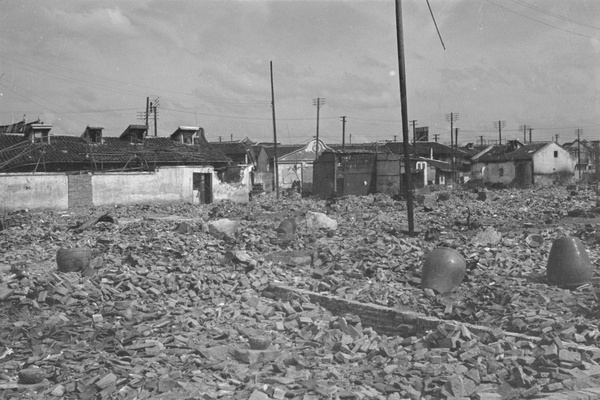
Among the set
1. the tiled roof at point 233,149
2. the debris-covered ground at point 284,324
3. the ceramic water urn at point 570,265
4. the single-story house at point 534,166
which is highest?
the tiled roof at point 233,149

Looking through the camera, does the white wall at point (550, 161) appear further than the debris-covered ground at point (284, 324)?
Yes

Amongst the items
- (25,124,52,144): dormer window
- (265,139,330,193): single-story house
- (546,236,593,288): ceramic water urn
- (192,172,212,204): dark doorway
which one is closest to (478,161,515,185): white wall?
(265,139,330,193): single-story house

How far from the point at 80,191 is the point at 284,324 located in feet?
67.5

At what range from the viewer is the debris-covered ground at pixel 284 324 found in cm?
562

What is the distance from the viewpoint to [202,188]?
30969 millimetres

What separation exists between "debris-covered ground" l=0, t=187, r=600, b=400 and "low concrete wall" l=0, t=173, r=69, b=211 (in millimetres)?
10780

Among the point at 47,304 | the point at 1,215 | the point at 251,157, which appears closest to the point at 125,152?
the point at 1,215

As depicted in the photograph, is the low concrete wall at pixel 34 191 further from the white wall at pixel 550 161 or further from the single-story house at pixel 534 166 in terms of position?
the white wall at pixel 550 161

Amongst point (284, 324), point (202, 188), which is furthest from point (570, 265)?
point (202, 188)

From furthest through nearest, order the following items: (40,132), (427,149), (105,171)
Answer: (427,149)
(40,132)
(105,171)

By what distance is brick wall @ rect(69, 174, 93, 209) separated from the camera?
2573 cm

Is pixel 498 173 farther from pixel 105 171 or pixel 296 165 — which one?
pixel 105 171

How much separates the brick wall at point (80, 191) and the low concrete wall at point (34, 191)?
0.73 feet

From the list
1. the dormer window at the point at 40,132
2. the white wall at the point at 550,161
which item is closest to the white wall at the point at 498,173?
the white wall at the point at 550,161
